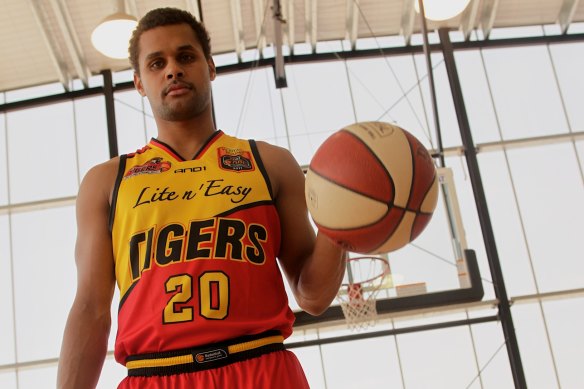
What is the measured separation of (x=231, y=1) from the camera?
9.84m

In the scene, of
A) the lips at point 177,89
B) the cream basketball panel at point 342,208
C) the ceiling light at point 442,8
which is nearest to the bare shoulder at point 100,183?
the lips at point 177,89

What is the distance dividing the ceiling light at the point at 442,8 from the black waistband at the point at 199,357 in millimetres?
5988

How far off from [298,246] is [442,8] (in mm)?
5814

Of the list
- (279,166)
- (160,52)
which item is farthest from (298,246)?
(160,52)

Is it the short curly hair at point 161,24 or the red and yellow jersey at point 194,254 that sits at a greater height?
the short curly hair at point 161,24

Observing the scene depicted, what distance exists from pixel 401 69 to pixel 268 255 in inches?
353

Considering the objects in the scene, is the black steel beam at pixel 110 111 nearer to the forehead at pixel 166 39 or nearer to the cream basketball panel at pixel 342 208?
the forehead at pixel 166 39

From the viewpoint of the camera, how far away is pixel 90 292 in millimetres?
1921

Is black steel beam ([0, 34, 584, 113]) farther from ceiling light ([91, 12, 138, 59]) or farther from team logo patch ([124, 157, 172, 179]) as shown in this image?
team logo patch ([124, 157, 172, 179])

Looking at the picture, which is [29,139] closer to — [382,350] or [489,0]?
[382,350]

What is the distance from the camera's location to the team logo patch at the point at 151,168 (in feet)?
6.61

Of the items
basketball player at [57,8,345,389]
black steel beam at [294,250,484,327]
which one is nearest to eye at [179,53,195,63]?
basketball player at [57,8,345,389]

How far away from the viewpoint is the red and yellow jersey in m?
1.79

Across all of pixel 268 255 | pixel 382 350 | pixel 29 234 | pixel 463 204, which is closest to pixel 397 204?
pixel 268 255
